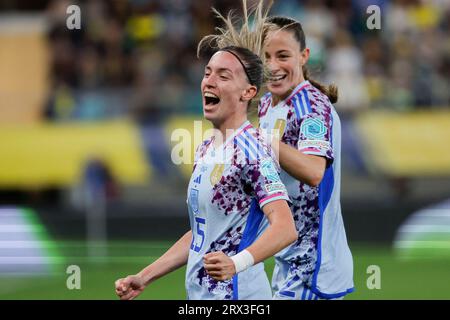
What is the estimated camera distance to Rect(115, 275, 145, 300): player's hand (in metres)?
5.36

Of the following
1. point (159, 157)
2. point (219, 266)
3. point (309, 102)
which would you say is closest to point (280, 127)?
point (309, 102)

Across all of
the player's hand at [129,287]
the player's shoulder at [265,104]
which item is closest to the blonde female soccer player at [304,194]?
the player's shoulder at [265,104]

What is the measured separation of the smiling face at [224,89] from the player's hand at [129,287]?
0.91m

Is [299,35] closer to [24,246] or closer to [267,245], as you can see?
Result: [267,245]

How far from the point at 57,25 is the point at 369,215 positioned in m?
6.43

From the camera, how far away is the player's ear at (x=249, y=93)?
529cm

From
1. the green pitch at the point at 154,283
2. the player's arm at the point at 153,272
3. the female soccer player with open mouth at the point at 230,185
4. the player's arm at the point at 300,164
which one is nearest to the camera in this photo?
the female soccer player with open mouth at the point at 230,185

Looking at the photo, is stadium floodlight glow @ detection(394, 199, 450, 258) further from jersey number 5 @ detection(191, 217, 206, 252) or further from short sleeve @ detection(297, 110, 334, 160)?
jersey number 5 @ detection(191, 217, 206, 252)

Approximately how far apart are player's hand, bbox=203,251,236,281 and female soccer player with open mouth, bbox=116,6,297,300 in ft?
1.04

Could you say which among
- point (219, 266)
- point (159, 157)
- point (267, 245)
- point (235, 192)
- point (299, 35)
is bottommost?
point (219, 266)

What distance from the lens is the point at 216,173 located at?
17.2ft

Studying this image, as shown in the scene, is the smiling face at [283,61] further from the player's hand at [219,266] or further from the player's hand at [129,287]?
the player's hand at [219,266]

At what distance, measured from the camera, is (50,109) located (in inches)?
640

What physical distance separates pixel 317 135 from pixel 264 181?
3.03ft
